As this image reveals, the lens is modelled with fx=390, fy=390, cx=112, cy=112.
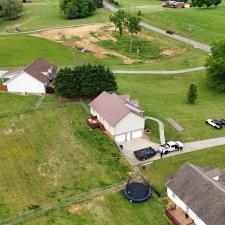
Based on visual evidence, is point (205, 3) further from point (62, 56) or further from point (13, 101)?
point (13, 101)

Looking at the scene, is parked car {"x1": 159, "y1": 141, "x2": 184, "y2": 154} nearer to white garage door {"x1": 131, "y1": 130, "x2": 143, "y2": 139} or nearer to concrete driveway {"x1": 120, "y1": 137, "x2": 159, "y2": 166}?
concrete driveway {"x1": 120, "y1": 137, "x2": 159, "y2": 166}

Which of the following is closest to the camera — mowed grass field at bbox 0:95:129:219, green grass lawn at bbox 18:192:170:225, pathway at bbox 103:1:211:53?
green grass lawn at bbox 18:192:170:225

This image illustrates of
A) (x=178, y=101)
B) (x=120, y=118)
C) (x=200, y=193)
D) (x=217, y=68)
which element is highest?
(x=217, y=68)

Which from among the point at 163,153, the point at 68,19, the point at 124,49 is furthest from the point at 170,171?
the point at 68,19

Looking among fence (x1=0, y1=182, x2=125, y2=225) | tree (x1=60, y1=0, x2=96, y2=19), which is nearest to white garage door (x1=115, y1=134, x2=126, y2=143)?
fence (x1=0, y1=182, x2=125, y2=225)

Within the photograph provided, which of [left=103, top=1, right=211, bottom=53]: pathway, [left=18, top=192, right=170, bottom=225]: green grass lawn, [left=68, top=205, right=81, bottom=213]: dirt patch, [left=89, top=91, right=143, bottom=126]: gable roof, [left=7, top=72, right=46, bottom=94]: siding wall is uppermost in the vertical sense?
[left=89, top=91, right=143, bottom=126]: gable roof

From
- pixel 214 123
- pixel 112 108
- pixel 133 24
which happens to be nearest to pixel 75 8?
pixel 133 24

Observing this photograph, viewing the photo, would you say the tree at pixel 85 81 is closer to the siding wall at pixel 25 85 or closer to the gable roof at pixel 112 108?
the gable roof at pixel 112 108
